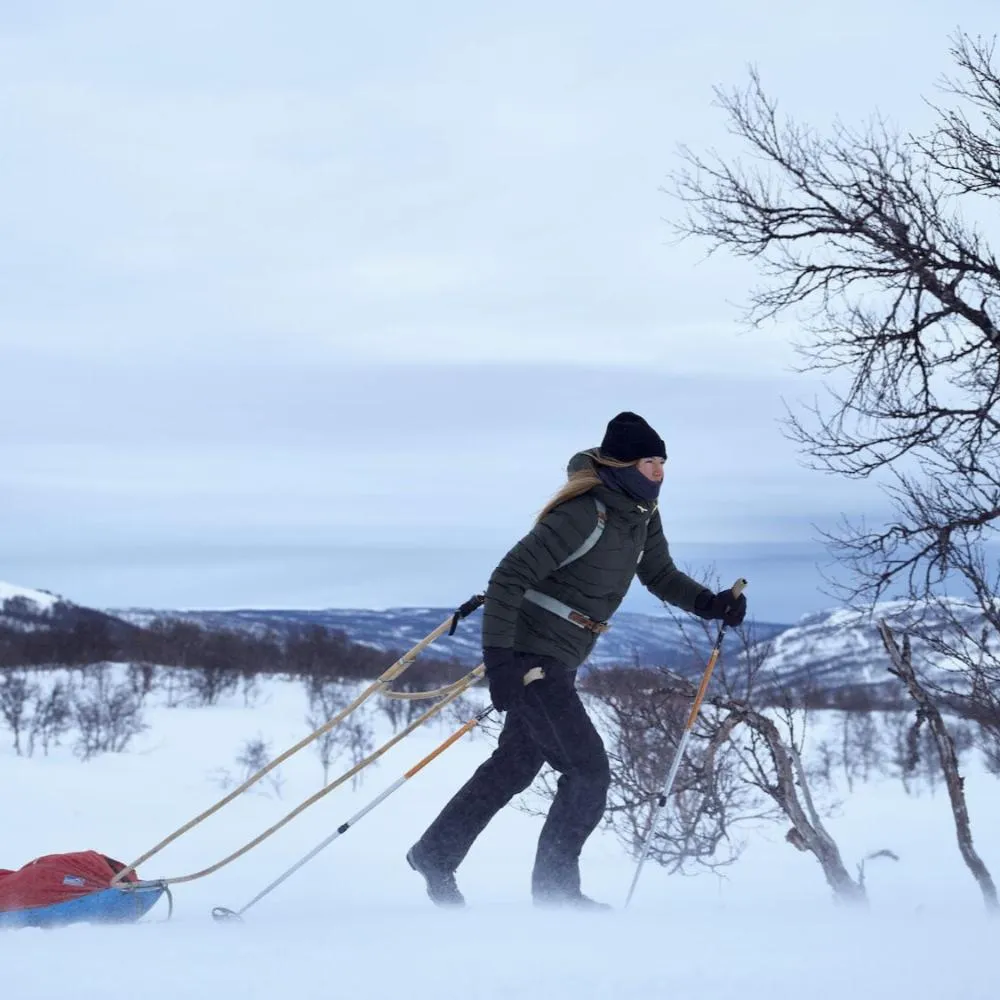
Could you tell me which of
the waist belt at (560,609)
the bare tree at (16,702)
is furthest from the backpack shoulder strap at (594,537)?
the bare tree at (16,702)

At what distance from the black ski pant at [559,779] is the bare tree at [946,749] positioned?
3.65 m

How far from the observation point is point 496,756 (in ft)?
15.8

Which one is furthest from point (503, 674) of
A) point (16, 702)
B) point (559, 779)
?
point (16, 702)

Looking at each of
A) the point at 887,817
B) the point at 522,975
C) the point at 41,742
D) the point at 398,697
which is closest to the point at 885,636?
the point at 398,697

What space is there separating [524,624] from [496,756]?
0.60 m

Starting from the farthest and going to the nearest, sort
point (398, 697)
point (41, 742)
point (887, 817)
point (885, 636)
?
point (41, 742) < point (887, 817) < point (885, 636) < point (398, 697)

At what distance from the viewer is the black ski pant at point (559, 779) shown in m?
4.55

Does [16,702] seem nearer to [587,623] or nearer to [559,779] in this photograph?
[559,779]

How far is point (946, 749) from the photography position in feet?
25.6

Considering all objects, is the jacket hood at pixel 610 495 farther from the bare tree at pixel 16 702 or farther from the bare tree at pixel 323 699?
the bare tree at pixel 323 699

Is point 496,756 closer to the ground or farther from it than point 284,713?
farther from it

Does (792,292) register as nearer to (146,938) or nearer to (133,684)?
(146,938)

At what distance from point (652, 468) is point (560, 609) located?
2.23 ft

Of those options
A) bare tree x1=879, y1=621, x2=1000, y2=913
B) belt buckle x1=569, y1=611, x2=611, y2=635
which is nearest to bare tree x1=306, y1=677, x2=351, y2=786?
bare tree x1=879, y1=621, x2=1000, y2=913
